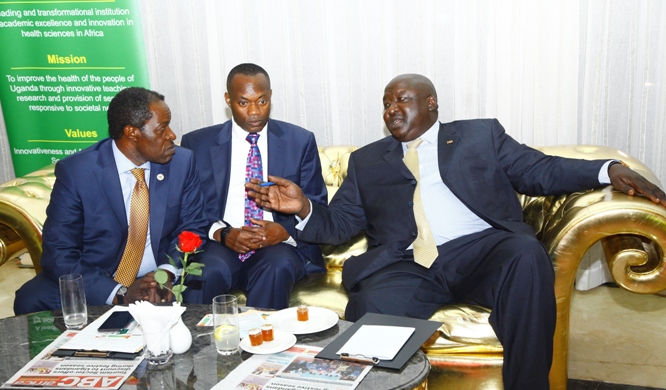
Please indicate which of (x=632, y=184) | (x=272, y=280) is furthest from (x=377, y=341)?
(x=632, y=184)

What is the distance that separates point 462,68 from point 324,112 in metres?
0.84

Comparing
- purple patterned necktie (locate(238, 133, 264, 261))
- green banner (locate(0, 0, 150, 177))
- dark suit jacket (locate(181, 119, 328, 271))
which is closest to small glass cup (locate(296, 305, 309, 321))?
dark suit jacket (locate(181, 119, 328, 271))

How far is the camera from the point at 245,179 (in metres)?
3.31

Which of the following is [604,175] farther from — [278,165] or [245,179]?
[245,179]

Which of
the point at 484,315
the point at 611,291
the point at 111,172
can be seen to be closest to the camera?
the point at 484,315

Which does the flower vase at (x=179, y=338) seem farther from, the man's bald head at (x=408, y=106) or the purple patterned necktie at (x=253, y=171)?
the man's bald head at (x=408, y=106)

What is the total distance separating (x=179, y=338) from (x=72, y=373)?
303mm

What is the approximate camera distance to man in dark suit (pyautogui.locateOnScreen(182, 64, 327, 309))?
305 centimetres

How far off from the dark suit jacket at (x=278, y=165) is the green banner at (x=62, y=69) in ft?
4.17

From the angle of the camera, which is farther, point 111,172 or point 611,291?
point 611,291

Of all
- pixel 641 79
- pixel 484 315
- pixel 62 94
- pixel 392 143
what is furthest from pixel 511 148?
pixel 62 94

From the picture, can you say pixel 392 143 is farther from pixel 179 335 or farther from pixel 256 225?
pixel 179 335

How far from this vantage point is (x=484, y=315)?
8.71 feet

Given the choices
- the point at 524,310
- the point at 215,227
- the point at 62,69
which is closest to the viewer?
the point at 524,310
